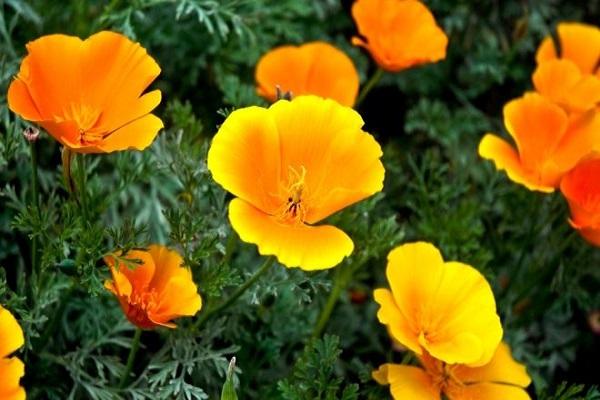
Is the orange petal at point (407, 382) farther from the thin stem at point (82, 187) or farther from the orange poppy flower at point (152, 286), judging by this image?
the thin stem at point (82, 187)

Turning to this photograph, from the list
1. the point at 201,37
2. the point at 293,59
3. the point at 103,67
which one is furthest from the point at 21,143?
the point at 201,37

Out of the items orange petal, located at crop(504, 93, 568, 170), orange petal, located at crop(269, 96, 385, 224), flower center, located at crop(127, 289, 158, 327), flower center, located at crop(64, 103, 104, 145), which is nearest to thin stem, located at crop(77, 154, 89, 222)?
flower center, located at crop(64, 103, 104, 145)

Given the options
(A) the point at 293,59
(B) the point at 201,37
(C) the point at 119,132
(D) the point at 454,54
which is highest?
(C) the point at 119,132

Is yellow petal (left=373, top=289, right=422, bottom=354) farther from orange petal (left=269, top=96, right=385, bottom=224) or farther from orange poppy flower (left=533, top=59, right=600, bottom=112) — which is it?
orange poppy flower (left=533, top=59, right=600, bottom=112)

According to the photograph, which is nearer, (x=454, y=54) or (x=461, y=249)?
(x=461, y=249)

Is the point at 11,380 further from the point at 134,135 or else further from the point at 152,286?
the point at 134,135

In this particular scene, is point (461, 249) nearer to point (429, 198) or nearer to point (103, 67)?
point (429, 198)

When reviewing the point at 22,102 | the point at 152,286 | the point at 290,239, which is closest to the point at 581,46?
the point at 290,239
